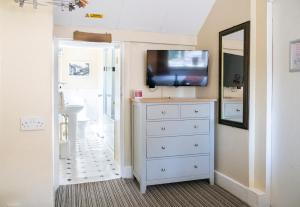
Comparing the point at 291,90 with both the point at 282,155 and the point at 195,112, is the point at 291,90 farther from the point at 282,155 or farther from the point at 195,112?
the point at 195,112

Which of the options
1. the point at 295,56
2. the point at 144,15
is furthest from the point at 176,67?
the point at 295,56

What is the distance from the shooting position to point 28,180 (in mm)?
1995

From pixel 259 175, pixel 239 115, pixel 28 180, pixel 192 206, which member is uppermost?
pixel 239 115

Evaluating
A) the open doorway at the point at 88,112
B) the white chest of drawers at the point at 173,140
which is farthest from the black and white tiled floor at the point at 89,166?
the white chest of drawers at the point at 173,140

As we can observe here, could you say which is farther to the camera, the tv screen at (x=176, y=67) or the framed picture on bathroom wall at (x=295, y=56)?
the tv screen at (x=176, y=67)

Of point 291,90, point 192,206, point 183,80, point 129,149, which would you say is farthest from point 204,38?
point 192,206

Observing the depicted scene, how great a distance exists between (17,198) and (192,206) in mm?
1785

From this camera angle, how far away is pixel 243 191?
9.89 feet

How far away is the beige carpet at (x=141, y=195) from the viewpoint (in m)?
2.95

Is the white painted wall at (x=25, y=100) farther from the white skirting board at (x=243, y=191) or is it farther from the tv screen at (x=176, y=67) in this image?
the white skirting board at (x=243, y=191)

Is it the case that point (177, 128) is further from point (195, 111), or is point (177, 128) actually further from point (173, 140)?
point (195, 111)

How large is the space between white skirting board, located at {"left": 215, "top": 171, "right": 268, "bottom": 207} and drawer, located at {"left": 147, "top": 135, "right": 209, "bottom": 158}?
0.42 metres

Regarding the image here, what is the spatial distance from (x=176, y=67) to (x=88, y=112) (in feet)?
13.1

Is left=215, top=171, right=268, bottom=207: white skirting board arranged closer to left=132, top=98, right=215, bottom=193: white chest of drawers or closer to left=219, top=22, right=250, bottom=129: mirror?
left=132, top=98, right=215, bottom=193: white chest of drawers
